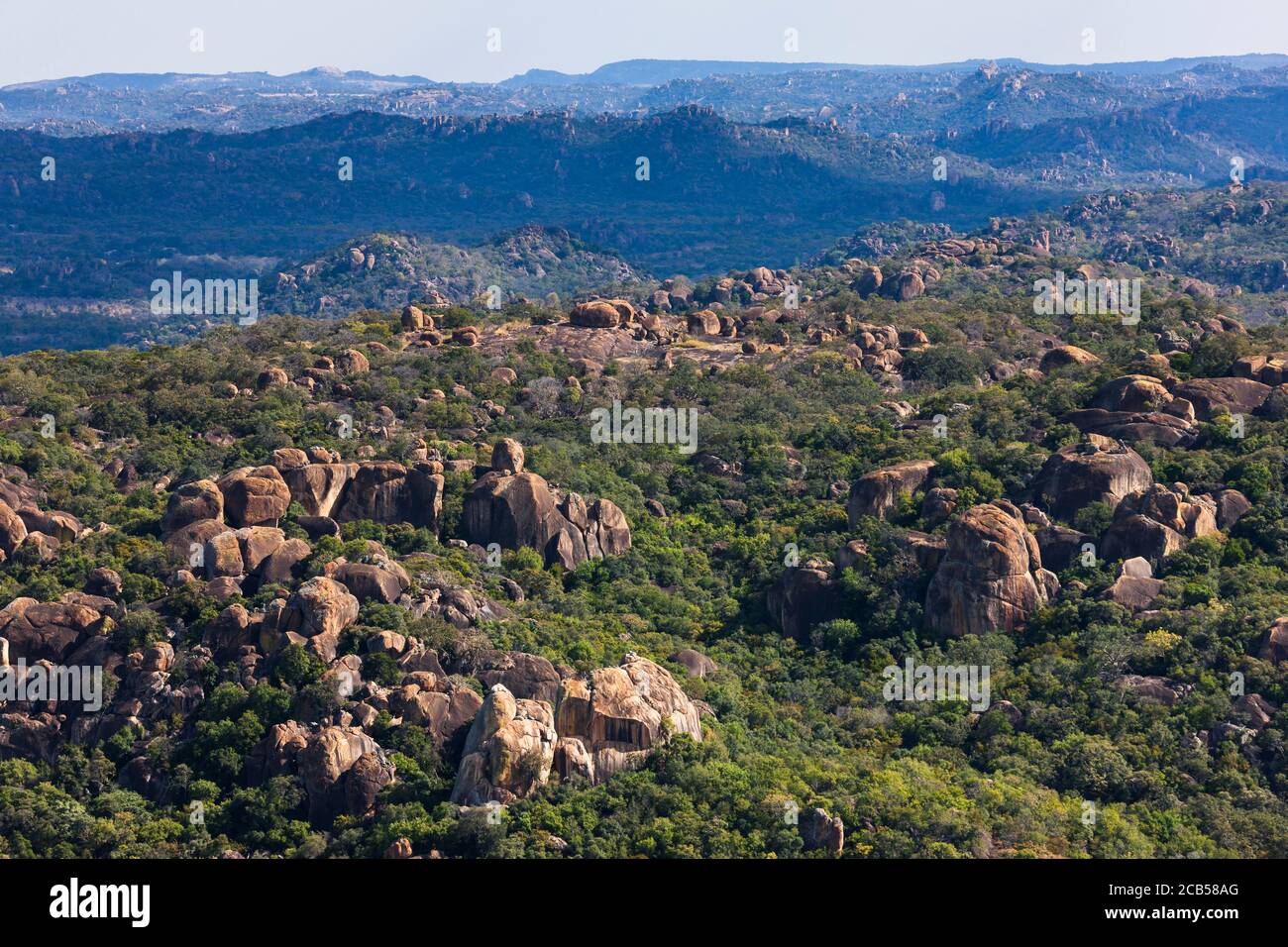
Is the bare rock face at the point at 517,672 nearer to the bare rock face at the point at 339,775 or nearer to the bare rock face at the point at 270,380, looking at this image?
the bare rock face at the point at 339,775

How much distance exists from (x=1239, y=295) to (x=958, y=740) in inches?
4990

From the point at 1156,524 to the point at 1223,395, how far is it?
14.0m

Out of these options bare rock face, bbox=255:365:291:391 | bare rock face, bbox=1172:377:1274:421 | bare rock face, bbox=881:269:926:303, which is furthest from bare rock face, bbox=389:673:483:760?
bare rock face, bbox=881:269:926:303

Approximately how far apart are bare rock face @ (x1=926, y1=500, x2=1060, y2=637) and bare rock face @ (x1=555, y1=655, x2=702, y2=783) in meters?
14.2

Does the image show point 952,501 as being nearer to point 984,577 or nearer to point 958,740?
point 984,577

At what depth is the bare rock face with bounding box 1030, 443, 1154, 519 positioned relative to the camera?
6581 cm

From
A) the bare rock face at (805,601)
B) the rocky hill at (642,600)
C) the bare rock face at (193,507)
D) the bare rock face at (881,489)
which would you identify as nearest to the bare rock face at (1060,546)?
the rocky hill at (642,600)

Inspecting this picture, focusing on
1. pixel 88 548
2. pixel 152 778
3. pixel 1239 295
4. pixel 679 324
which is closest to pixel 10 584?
pixel 88 548

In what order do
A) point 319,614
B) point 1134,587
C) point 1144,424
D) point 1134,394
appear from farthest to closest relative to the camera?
point 1134,394 → point 1144,424 → point 1134,587 → point 319,614

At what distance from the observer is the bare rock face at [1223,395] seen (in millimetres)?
73312

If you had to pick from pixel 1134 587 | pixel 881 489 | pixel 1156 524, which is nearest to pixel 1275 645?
pixel 1134 587

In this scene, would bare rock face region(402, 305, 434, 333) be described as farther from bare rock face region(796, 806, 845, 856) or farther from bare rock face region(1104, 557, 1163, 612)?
bare rock face region(796, 806, 845, 856)

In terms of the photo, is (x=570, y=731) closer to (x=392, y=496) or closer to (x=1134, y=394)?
(x=392, y=496)

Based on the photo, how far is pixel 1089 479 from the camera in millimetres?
66062
